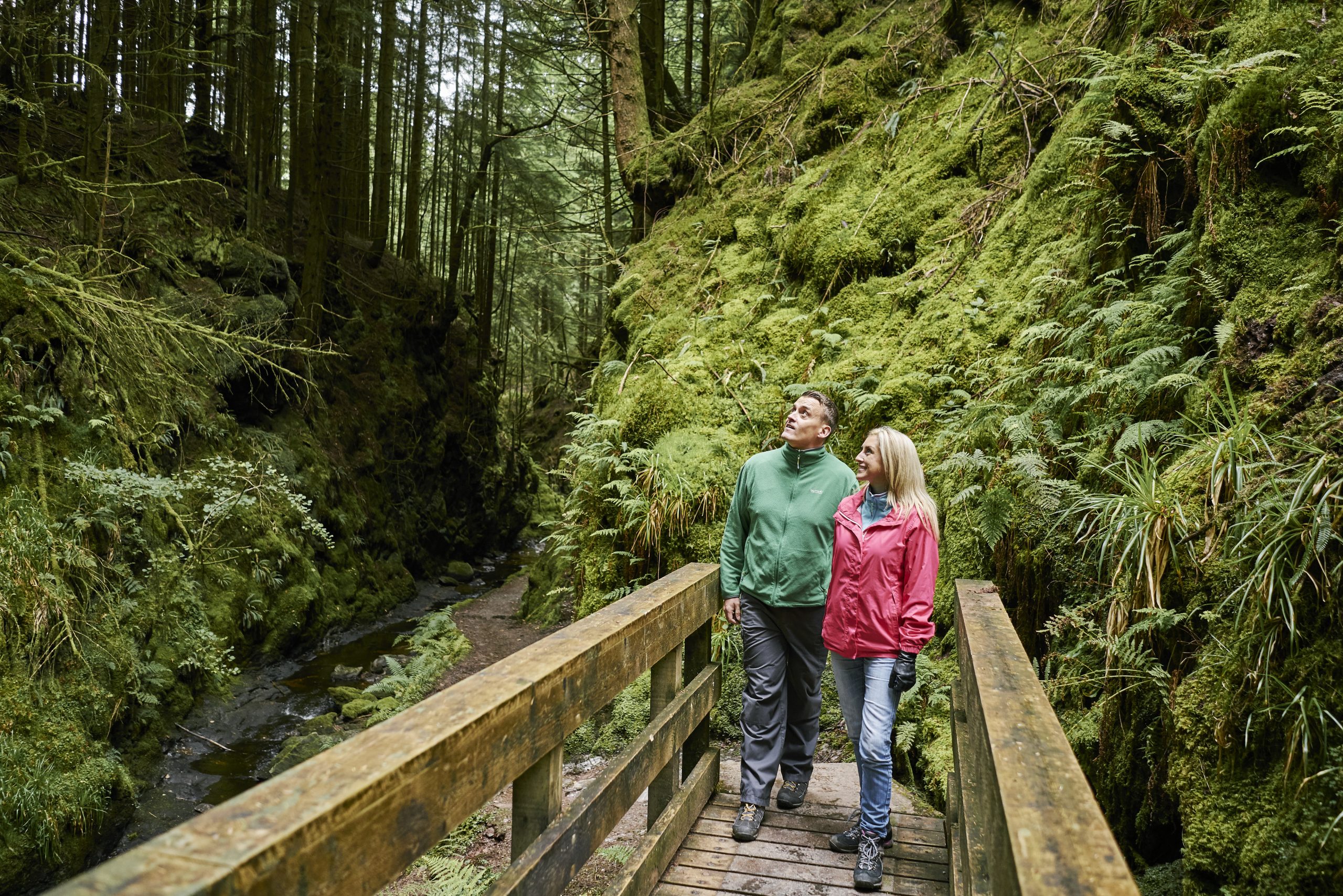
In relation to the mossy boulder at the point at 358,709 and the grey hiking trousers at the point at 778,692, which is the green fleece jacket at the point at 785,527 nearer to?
the grey hiking trousers at the point at 778,692

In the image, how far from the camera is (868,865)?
135 inches

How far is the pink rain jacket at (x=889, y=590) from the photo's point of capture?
366 cm

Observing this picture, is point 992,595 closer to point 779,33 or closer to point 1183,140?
point 1183,140

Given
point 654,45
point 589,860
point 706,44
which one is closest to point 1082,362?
point 589,860

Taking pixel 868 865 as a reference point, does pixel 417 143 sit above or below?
above

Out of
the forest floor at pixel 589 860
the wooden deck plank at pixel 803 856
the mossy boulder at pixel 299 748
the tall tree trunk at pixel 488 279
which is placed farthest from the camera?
the tall tree trunk at pixel 488 279

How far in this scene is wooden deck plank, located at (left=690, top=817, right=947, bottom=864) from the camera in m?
3.68

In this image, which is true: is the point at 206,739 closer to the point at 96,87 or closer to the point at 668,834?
the point at 96,87

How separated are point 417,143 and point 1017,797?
73.3 ft

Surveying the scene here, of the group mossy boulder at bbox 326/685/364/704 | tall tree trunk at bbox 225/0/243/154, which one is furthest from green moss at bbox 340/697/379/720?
tall tree trunk at bbox 225/0/243/154

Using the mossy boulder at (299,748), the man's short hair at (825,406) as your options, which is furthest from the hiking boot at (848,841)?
the mossy boulder at (299,748)

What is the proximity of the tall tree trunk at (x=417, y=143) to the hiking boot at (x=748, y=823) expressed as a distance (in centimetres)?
2056

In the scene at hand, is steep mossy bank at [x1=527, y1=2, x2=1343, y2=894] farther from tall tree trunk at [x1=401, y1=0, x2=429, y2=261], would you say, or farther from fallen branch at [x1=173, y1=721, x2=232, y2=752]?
tall tree trunk at [x1=401, y1=0, x2=429, y2=261]

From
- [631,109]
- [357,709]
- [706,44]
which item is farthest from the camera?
[706,44]
